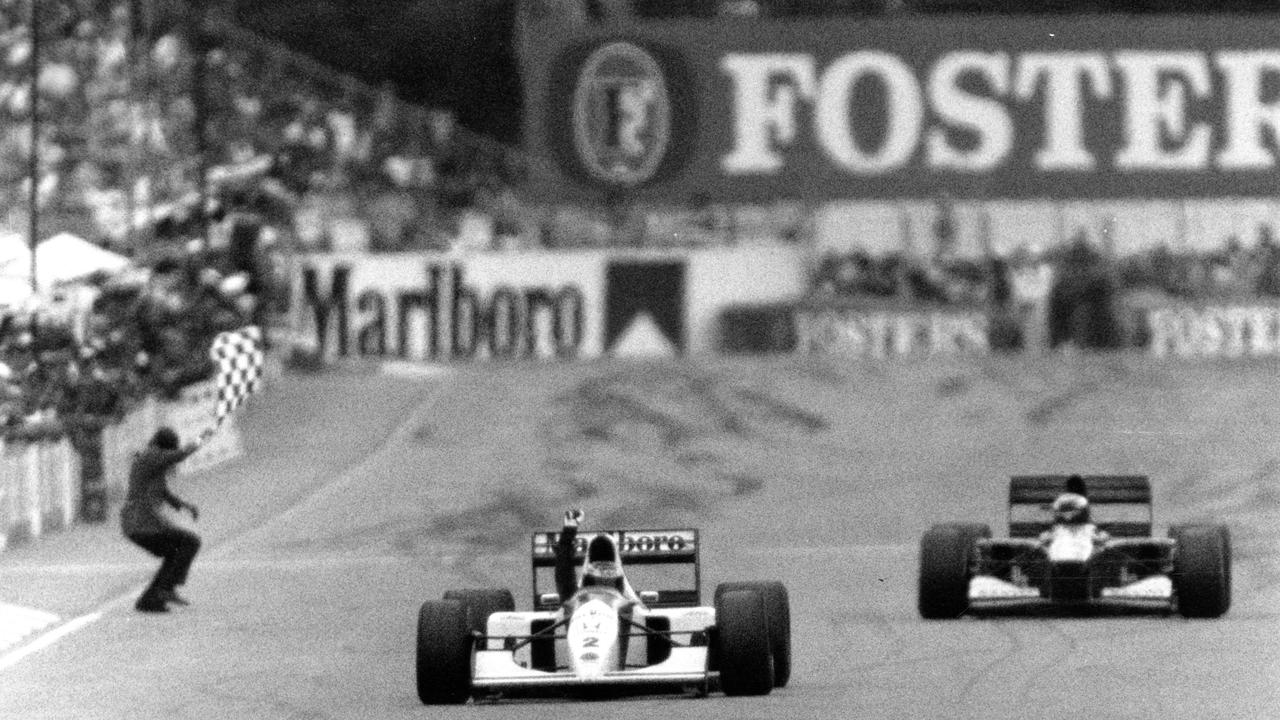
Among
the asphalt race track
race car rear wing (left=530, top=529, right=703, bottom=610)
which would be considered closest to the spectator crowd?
the asphalt race track

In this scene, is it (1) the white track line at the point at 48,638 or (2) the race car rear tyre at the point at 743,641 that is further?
(1) the white track line at the point at 48,638

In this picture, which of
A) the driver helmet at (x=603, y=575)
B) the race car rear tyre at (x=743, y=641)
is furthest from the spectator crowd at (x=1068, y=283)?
the race car rear tyre at (x=743, y=641)

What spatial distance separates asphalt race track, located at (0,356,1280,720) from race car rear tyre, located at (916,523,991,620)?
18 centimetres

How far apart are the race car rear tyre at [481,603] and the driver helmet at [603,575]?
72 cm

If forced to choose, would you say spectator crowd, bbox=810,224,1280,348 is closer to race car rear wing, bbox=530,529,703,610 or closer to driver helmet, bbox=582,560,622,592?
race car rear wing, bbox=530,529,703,610

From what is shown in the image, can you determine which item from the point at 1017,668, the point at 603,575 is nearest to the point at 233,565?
the point at 1017,668

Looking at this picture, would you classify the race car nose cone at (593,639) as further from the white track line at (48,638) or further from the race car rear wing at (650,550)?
the white track line at (48,638)

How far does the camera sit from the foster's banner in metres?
38.9

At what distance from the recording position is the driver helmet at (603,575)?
15.5m

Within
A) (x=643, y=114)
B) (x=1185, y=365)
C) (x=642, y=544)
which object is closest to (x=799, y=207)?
(x=643, y=114)

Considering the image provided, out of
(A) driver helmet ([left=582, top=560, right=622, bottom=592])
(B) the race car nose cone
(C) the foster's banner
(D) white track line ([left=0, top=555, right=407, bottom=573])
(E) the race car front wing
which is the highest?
(C) the foster's banner

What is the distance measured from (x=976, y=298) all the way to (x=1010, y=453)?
7.38 m

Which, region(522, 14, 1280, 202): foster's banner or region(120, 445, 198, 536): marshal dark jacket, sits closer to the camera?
region(120, 445, 198, 536): marshal dark jacket

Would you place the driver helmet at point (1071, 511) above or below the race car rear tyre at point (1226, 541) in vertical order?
above
